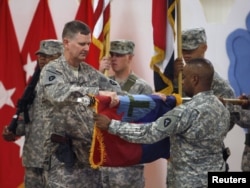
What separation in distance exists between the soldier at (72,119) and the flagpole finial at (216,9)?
1.93 m

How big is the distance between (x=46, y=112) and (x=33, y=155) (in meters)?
0.49

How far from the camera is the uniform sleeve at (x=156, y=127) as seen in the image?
319cm

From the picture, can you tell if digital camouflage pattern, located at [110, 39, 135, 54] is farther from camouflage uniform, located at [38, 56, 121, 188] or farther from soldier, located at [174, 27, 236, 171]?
camouflage uniform, located at [38, 56, 121, 188]

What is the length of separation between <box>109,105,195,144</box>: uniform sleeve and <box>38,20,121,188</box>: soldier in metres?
0.55

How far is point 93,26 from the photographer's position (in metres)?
5.55

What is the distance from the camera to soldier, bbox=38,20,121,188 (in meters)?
3.84

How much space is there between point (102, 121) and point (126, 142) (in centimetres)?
24

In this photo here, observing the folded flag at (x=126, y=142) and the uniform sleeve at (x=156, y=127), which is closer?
the uniform sleeve at (x=156, y=127)

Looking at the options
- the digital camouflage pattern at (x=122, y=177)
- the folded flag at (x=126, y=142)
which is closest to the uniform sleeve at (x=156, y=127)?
the folded flag at (x=126, y=142)

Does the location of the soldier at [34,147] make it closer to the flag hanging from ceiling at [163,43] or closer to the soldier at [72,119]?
the soldier at [72,119]

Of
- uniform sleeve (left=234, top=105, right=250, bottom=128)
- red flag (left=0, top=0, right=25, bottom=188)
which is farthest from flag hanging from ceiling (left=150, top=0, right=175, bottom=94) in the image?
red flag (left=0, top=0, right=25, bottom=188)

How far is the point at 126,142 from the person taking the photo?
137 inches

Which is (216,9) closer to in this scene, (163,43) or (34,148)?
(163,43)

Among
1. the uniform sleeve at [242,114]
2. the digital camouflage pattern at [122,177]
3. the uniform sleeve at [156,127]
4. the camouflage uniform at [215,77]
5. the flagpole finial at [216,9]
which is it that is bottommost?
the digital camouflage pattern at [122,177]
